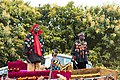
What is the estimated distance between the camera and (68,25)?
68.8 feet

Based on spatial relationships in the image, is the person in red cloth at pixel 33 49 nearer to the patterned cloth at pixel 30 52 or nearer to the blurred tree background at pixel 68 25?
the patterned cloth at pixel 30 52

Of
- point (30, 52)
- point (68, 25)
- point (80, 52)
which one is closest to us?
point (30, 52)

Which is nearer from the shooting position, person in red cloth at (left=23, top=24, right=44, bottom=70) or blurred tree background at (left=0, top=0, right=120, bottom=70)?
person in red cloth at (left=23, top=24, right=44, bottom=70)

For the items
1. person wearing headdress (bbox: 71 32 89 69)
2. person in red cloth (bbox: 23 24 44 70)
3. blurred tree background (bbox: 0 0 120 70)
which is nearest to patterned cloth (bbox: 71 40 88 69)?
person wearing headdress (bbox: 71 32 89 69)

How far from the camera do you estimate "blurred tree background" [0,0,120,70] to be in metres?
19.0

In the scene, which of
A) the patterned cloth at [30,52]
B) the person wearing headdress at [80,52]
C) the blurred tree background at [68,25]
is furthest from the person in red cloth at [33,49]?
the blurred tree background at [68,25]

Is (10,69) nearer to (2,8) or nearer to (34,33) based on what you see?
(34,33)

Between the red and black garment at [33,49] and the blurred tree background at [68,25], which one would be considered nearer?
the red and black garment at [33,49]

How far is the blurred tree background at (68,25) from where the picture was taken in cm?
1902

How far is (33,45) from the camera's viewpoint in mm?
8469

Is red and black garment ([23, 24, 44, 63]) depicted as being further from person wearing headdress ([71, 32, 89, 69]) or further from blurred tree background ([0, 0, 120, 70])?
blurred tree background ([0, 0, 120, 70])

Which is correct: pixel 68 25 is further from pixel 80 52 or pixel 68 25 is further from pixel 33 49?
pixel 33 49

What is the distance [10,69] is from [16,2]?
12.3m

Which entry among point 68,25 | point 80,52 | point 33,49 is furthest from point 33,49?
point 68,25
